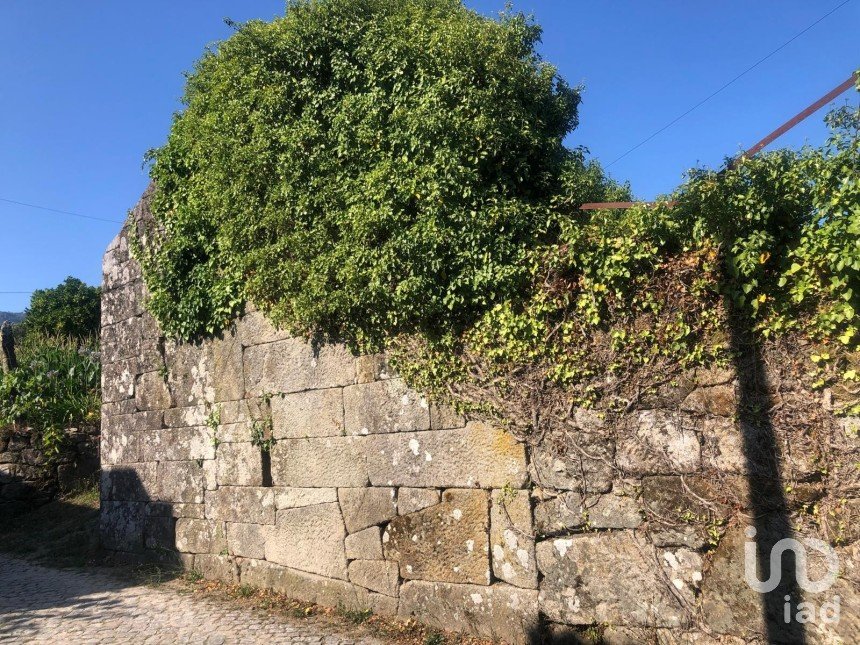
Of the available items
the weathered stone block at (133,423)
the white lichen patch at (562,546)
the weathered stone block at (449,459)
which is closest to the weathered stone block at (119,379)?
the weathered stone block at (133,423)

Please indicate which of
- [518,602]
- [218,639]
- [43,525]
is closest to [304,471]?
[218,639]

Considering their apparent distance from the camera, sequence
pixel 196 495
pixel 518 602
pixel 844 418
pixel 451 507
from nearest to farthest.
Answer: pixel 844 418
pixel 518 602
pixel 451 507
pixel 196 495

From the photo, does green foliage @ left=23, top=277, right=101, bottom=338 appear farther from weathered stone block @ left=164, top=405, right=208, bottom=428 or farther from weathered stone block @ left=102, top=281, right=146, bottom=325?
weathered stone block @ left=164, top=405, right=208, bottom=428

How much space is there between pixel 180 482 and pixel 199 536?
26.0 inches

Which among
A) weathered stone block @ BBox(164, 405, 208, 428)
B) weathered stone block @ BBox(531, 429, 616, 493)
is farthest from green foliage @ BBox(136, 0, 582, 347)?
weathered stone block @ BBox(164, 405, 208, 428)

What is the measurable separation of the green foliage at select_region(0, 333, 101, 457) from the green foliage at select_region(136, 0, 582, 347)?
6.17m

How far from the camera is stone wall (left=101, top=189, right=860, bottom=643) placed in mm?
3947

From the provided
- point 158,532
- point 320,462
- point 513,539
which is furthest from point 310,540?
point 158,532

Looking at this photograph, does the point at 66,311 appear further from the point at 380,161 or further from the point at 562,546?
the point at 562,546

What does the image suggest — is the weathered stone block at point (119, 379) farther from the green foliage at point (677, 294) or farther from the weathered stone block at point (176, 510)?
the green foliage at point (677, 294)

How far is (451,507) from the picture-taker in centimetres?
505

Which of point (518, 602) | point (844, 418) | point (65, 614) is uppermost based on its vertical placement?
point (844, 418)

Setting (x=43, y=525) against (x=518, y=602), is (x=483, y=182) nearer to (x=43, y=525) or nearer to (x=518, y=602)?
(x=518, y=602)

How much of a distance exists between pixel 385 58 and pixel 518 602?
410cm
